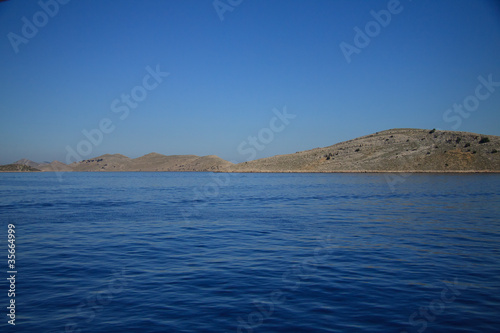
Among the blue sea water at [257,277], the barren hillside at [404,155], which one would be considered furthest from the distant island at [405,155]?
the blue sea water at [257,277]

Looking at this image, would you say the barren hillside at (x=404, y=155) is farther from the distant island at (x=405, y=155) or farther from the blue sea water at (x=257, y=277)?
the blue sea water at (x=257, y=277)

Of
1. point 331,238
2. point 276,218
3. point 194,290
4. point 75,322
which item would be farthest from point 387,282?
point 276,218

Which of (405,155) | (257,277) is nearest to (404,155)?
(405,155)

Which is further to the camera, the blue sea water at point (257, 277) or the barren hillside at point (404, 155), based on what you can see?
the barren hillside at point (404, 155)

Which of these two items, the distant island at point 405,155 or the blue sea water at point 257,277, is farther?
the distant island at point 405,155

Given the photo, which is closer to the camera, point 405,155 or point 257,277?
point 257,277

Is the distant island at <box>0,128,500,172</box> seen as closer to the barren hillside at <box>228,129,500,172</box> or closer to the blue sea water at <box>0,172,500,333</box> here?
the barren hillside at <box>228,129,500,172</box>

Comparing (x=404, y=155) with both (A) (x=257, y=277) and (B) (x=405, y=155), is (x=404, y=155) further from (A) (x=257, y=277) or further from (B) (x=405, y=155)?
(A) (x=257, y=277)

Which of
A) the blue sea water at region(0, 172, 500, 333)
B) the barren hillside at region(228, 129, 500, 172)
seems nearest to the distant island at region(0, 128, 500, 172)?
the barren hillside at region(228, 129, 500, 172)

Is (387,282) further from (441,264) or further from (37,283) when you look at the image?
(37,283)

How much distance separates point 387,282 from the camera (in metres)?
11.0

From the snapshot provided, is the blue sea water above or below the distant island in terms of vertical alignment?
below

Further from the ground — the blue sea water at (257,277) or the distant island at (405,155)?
the distant island at (405,155)

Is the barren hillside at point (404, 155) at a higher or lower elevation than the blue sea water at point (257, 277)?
higher
